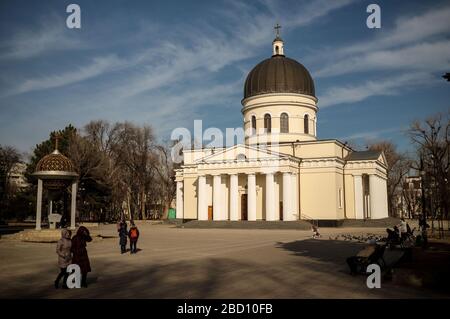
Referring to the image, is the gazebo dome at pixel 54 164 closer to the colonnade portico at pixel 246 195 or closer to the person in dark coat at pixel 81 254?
the person in dark coat at pixel 81 254

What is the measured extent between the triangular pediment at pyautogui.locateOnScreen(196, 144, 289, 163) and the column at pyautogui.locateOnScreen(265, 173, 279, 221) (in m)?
2.32

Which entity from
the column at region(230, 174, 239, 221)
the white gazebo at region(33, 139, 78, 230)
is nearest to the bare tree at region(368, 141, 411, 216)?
the column at region(230, 174, 239, 221)

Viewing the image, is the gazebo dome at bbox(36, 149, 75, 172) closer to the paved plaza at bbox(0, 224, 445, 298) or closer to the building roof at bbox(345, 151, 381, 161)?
the paved plaza at bbox(0, 224, 445, 298)

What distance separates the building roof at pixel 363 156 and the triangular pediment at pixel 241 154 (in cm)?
1046

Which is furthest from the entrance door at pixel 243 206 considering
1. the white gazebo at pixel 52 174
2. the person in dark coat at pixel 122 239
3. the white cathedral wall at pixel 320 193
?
the person in dark coat at pixel 122 239

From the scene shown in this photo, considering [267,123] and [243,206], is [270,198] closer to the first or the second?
[243,206]

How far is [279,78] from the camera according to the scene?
5606cm

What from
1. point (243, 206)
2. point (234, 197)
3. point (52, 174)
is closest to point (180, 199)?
point (243, 206)

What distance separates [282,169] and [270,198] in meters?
3.47

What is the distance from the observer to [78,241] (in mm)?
11273

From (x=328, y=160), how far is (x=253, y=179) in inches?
344
